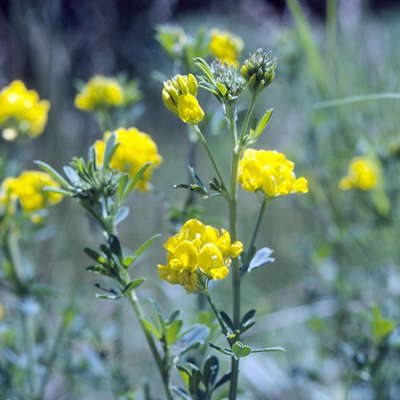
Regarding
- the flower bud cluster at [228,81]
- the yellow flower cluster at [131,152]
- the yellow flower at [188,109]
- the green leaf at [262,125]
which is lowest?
the green leaf at [262,125]

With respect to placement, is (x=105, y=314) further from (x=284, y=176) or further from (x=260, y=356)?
(x=284, y=176)

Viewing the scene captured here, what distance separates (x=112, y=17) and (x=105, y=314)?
8.85 ft

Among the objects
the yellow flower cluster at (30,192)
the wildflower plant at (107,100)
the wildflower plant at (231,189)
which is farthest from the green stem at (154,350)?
the wildflower plant at (107,100)

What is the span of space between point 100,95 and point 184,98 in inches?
28.7

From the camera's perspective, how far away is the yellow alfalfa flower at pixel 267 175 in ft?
3.51

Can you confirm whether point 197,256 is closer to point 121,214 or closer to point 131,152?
point 121,214

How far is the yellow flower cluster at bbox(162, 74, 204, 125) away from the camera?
1.04 metres

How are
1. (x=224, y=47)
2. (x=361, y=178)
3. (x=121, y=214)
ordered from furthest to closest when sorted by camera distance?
(x=361, y=178) → (x=224, y=47) → (x=121, y=214)

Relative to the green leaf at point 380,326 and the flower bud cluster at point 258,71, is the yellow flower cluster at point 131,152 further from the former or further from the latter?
the green leaf at point 380,326

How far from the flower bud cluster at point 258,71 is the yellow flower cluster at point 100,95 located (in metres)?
0.76

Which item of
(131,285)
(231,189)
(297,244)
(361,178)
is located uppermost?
(297,244)

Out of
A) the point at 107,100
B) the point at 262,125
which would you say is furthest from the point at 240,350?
the point at 107,100

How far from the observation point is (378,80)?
2.97m

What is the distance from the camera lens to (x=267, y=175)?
41.9 inches
